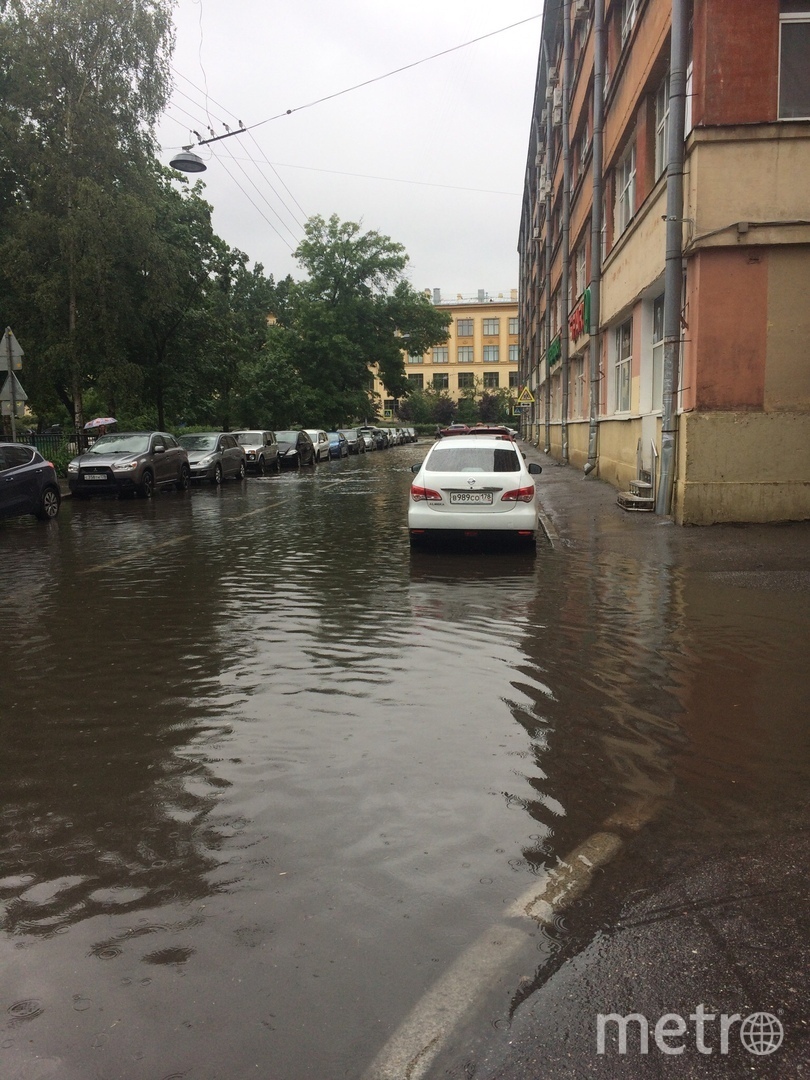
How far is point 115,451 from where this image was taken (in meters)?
22.5

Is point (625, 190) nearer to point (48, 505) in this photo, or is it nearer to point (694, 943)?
point (48, 505)

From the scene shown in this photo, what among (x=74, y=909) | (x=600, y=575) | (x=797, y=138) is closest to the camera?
(x=74, y=909)

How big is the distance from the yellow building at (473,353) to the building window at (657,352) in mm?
97405

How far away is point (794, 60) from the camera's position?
12414 mm

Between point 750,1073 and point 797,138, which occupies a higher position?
point 797,138

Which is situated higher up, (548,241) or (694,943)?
(548,241)

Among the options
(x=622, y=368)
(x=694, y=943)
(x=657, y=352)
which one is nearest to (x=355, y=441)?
(x=622, y=368)

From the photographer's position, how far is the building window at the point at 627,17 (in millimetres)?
17966

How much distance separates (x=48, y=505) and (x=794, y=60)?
1454 cm

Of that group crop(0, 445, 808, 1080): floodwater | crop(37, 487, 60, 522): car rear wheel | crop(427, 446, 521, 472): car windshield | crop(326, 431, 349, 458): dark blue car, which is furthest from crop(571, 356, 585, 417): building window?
crop(0, 445, 808, 1080): floodwater

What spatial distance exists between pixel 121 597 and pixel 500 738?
540 cm

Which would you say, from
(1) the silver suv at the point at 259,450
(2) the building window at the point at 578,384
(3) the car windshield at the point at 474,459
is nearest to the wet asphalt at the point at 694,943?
(3) the car windshield at the point at 474,459

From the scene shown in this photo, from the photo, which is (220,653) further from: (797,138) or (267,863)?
(797,138)

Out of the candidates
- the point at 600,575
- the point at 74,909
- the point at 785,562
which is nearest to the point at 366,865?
the point at 74,909
